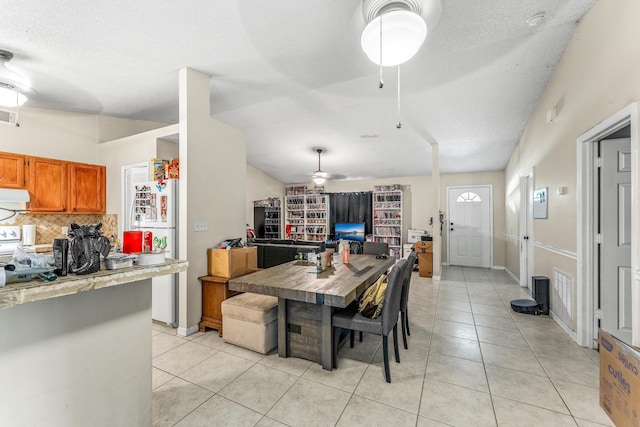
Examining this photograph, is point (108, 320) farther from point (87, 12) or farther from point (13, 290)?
point (87, 12)

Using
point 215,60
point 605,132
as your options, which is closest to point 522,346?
point 605,132

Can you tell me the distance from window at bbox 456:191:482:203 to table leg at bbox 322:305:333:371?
6193 mm

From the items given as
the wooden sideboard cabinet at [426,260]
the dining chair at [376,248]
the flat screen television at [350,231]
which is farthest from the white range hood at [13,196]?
the flat screen television at [350,231]

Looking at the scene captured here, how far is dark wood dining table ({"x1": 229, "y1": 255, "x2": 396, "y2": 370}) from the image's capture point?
2086mm

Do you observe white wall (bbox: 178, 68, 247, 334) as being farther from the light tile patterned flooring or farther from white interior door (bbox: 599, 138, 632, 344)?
white interior door (bbox: 599, 138, 632, 344)

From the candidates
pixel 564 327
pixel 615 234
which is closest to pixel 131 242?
pixel 615 234

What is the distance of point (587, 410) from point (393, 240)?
5688 mm

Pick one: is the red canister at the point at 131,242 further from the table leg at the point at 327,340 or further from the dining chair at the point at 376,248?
the dining chair at the point at 376,248

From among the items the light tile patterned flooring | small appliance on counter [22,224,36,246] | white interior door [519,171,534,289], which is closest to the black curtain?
white interior door [519,171,534,289]

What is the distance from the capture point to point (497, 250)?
267 inches

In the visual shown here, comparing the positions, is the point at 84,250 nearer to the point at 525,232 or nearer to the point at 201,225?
the point at 201,225

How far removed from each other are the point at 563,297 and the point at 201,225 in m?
4.25

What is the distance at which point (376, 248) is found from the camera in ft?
13.8

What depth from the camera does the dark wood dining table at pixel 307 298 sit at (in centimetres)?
209
